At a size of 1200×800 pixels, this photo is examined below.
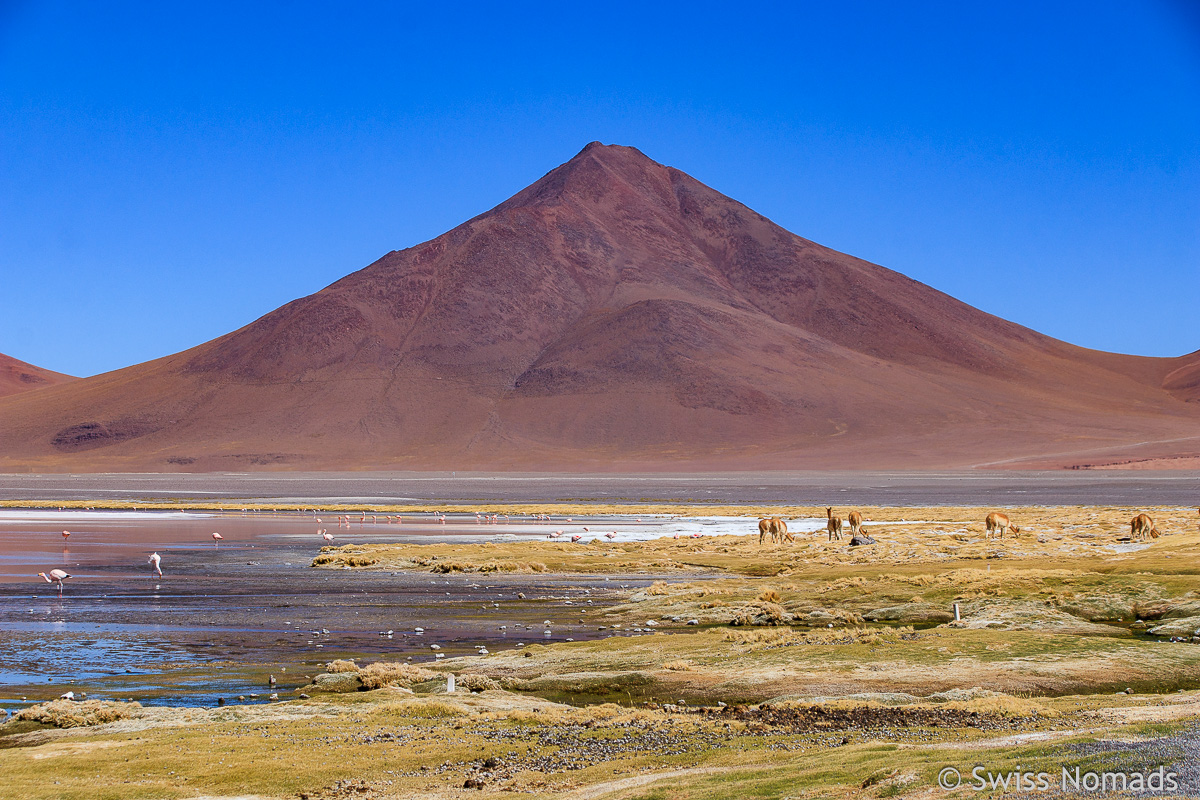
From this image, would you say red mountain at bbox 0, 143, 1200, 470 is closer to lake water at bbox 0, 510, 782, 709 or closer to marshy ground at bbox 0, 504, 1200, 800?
lake water at bbox 0, 510, 782, 709

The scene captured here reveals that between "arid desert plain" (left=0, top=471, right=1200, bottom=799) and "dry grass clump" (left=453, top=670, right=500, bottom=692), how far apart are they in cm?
4

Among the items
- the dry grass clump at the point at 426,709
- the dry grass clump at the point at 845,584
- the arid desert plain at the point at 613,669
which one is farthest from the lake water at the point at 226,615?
the dry grass clump at the point at 845,584

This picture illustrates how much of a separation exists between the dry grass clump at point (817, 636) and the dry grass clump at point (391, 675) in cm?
489

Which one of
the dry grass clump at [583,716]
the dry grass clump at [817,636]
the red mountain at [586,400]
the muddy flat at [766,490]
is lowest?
the dry grass clump at [583,716]

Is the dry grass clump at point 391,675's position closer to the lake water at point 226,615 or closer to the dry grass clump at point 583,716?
the lake water at point 226,615

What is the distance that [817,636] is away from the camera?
1731 cm

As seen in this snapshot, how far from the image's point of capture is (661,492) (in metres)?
84.2

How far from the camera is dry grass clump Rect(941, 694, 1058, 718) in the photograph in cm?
1107

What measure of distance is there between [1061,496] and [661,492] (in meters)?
29.0

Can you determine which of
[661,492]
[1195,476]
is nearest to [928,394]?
[1195,476]

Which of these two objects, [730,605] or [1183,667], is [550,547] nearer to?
[730,605]

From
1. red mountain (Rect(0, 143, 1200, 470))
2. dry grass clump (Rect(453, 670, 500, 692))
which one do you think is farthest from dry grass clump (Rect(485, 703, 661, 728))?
red mountain (Rect(0, 143, 1200, 470))

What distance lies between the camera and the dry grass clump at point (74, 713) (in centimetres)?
1179

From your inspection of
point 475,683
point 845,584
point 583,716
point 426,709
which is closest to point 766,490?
point 845,584
